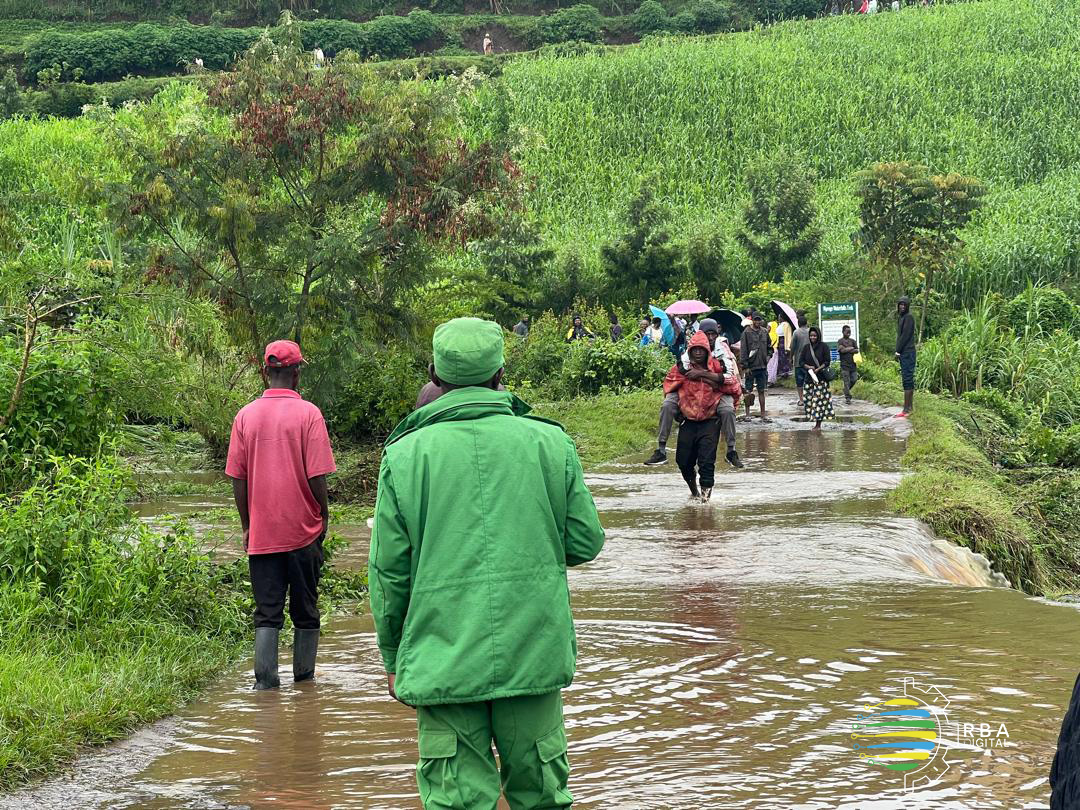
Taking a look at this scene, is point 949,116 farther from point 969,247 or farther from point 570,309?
point 570,309

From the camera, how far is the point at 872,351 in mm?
29297

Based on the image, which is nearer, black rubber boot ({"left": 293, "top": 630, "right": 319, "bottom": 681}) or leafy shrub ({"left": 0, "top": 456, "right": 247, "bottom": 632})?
black rubber boot ({"left": 293, "top": 630, "right": 319, "bottom": 681})

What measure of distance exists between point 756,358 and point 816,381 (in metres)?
1.38

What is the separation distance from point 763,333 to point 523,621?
60.2 feet

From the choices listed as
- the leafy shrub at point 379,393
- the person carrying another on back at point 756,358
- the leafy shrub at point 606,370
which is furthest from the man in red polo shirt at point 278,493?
the leafy shrub at point 606,370

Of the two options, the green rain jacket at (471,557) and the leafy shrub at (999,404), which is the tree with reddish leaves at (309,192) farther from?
the green rain jacket at (471,557)

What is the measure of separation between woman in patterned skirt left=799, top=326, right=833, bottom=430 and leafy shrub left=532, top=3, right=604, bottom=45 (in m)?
47.7

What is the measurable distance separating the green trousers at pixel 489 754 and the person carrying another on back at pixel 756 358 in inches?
696

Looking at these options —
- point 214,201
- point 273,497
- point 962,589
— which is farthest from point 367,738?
point 214,201

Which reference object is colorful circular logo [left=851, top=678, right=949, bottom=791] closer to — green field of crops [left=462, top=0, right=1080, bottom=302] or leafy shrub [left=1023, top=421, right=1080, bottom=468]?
leafy shrub [left=1023, top=421, right=1080, bottom=468]

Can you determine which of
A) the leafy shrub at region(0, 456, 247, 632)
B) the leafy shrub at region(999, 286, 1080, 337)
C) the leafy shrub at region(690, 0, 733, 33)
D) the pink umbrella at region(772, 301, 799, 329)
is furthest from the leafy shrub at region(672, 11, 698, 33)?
the leafy shrub at region(0, 456, 247, 632)

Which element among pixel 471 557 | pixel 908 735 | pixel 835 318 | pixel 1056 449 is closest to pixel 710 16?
pixel 835 318

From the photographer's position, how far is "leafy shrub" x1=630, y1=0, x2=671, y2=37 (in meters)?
68.4

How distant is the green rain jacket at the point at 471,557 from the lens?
3760mm
